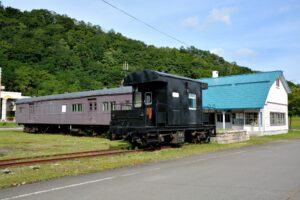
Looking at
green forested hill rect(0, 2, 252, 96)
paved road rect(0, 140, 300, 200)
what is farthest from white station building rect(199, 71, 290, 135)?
green forested hill rect(0, 2, 252, 96)

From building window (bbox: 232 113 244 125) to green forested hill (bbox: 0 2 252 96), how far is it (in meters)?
40.6

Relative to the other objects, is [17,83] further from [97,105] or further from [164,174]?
[164,174]

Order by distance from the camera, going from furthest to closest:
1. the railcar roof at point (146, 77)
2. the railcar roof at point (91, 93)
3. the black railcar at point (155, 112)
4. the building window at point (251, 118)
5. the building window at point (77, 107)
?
the building window at point (251, 118) → the building window at point (77, 107) → the railcar roof at point (91, 93) → the railcar roof at point (146, 77) → the black railcar at point (155, 112)

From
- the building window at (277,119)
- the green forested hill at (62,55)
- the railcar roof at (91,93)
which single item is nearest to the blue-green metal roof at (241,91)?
the building window at (277,119)

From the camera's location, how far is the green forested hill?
263 feet

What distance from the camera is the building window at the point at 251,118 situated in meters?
34.6

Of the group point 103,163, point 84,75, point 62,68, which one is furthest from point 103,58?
point 103,163

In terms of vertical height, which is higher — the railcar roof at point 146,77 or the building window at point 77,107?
the railcar roof at point 146,77

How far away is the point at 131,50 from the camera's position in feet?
260

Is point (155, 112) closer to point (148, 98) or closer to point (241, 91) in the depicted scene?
point (148, 98)

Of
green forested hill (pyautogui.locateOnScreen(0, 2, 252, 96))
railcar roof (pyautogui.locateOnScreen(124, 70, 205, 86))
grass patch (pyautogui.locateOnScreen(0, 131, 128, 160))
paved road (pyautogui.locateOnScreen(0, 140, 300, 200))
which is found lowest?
paved road (pyautogui.locateOnScreen(0, 140, 300, 200))

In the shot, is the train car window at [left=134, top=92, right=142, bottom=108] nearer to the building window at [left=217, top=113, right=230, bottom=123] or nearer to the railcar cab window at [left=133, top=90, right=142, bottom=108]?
the railcar cab window at [left=133, top=90, right=142, bottom=108]

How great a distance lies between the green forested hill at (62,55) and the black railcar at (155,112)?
57.6 meters

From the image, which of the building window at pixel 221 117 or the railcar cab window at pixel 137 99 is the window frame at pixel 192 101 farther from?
the building window at pixel 221 117
